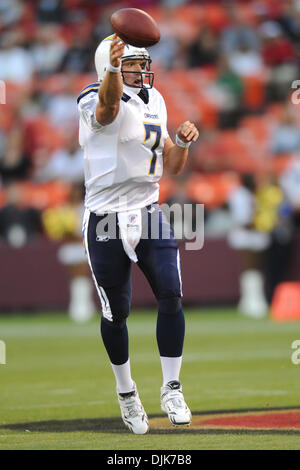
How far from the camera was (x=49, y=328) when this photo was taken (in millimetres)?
12891

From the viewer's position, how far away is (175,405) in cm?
595

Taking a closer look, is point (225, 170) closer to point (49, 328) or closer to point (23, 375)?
point (49, 328)

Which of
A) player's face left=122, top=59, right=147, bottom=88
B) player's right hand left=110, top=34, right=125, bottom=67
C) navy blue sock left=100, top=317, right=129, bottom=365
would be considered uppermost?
player's face left=122, top=59, right=147, bottom=88

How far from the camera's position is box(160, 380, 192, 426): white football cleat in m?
5.93

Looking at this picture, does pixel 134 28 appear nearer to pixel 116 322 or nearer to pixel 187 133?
pixel 187 133

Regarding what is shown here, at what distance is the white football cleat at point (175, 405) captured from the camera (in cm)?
593

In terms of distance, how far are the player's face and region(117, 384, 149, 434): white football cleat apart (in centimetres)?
179

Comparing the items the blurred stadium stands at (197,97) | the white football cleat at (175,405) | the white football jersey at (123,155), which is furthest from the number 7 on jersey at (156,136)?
the blurred stadium stands at (197,97)

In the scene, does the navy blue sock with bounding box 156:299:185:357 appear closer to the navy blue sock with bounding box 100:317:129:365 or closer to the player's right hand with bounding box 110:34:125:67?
the navy blue sock with bounding box 100:317:129:365

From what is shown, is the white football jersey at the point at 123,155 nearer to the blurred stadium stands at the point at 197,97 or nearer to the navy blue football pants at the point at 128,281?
the navy blue football pants at the point at 128,281

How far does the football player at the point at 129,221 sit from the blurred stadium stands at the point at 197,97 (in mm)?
8495

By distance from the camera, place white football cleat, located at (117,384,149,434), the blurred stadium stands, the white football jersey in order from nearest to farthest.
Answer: white football cleat, located at (117,384,149,434) < the white football jersey < the blurred stadium stands

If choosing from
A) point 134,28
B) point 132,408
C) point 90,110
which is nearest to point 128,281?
point 132,408

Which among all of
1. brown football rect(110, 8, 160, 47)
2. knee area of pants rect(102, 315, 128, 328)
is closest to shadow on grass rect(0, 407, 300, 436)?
knee area of pants rect(102, 315, 128, 328)
